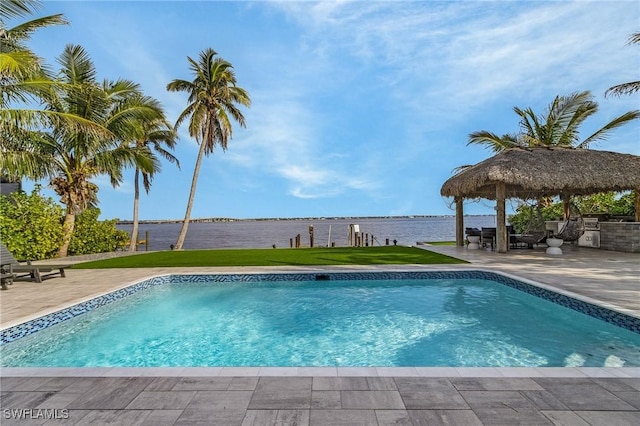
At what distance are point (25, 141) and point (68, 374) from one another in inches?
440

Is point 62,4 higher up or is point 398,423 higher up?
point 62,4

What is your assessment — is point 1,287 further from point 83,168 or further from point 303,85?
point 303,85

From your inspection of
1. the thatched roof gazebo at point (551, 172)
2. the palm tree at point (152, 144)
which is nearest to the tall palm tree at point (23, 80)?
the palm tree at point (152, 144)

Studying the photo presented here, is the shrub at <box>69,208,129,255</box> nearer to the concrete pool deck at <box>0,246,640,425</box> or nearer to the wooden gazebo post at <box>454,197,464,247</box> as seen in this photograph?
the concrete pool deck at <box>0,246,640,425</box>

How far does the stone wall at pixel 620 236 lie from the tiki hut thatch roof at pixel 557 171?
4.10ft

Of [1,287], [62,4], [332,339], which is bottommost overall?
[332,339]

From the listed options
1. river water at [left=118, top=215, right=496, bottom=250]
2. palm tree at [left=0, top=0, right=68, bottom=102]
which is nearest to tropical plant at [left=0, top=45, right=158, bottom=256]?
palm tree at [left=0, top=0, right=68, bottom=102]

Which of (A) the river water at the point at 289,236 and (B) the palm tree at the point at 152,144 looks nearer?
(B) the palm tree at the point at 152,144

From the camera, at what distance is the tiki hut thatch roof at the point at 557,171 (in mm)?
10031


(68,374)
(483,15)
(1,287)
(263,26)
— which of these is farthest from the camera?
(263,26)

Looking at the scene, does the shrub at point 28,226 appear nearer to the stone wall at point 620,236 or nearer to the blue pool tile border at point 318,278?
the blue pool tile border at point 318,278

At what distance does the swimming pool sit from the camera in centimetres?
402

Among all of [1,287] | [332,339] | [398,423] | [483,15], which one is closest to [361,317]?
[332,339]

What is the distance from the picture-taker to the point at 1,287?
639 centimetres
